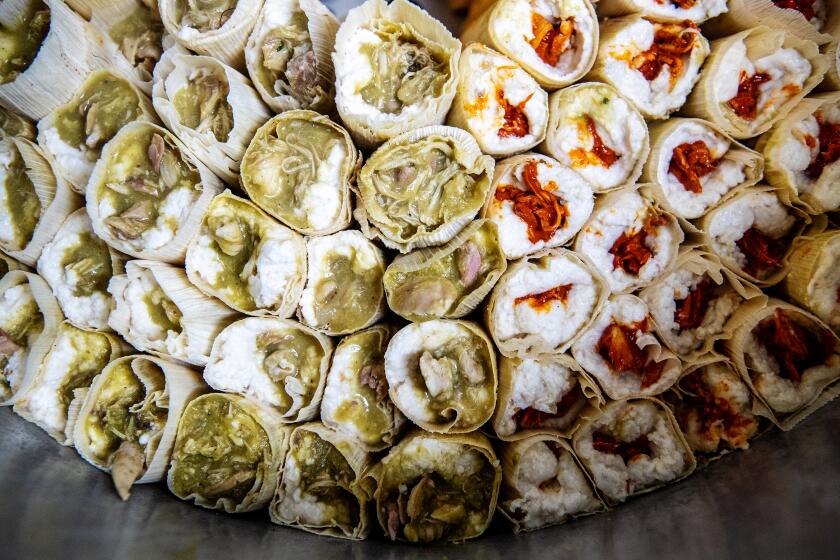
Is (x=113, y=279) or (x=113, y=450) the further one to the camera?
(x=113, y=450)

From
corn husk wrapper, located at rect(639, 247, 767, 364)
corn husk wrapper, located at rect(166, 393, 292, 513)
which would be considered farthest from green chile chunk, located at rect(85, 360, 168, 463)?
corn husk wrapper, located at rect(639, 247, 767, 364)

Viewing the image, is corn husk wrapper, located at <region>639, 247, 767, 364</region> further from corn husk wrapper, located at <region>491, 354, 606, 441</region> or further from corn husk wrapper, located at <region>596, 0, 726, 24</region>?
corn husk wrapper, located at <region>596, 0, 726, 24</region>

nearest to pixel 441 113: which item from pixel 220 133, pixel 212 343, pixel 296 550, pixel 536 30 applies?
pixel 536 30

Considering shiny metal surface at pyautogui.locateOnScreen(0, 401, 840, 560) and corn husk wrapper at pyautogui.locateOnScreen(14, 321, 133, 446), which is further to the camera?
corn husk wrapper at pyautogui.locateOnScreen(14, 321, 133, 446)

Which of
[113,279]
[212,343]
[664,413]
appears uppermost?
[113,279]

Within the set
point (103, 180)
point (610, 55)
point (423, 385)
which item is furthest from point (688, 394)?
point (103, 180)

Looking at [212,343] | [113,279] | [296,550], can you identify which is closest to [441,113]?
[212,343]

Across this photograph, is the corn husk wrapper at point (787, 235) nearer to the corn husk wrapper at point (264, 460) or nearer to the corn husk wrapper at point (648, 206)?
the corn husk wrapper at point (648, 206)

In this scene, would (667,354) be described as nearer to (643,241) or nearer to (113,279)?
(643,241)

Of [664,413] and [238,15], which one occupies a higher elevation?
[238,15]
